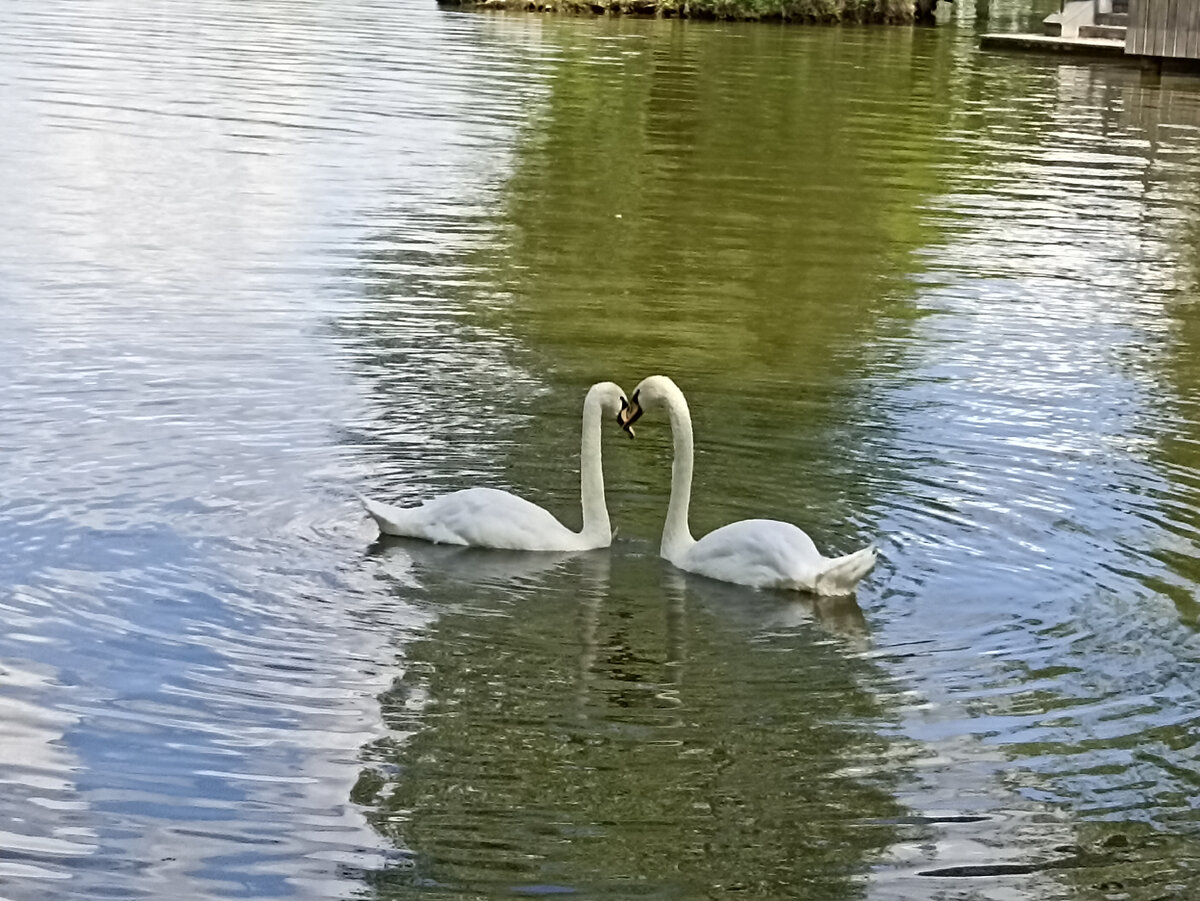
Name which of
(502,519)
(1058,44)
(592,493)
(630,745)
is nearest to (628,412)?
(592,493)

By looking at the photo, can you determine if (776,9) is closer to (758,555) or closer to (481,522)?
(481,522)

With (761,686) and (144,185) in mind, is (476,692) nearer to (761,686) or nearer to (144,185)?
(761,686)

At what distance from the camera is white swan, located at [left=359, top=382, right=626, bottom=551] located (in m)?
9.52

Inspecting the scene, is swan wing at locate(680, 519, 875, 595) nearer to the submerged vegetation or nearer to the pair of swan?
the pair of swan

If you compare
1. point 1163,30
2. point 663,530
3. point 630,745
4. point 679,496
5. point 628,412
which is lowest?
point 630,745

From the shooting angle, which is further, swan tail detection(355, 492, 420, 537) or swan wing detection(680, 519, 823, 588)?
swan tail detection(355, 492, 420, 537)

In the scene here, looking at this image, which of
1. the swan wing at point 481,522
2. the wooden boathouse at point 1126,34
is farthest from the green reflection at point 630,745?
the wooden boathouse at point 1126,34

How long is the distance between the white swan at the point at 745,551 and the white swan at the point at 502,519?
1.16ft

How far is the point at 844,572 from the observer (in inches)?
353

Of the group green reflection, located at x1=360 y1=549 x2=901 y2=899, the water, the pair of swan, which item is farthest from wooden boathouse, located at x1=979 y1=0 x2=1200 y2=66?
green reflection, located at x1=360 y1=549 x2=901 y2=899

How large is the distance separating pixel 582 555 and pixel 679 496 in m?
0.53

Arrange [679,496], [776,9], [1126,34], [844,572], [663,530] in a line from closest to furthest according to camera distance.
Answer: [844,572] < [679,496] < [663,530] < [1126,34] < [776,9]

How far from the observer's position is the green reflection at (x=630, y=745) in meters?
6.41

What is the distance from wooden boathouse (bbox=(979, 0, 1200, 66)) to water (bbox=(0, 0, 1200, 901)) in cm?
1780
